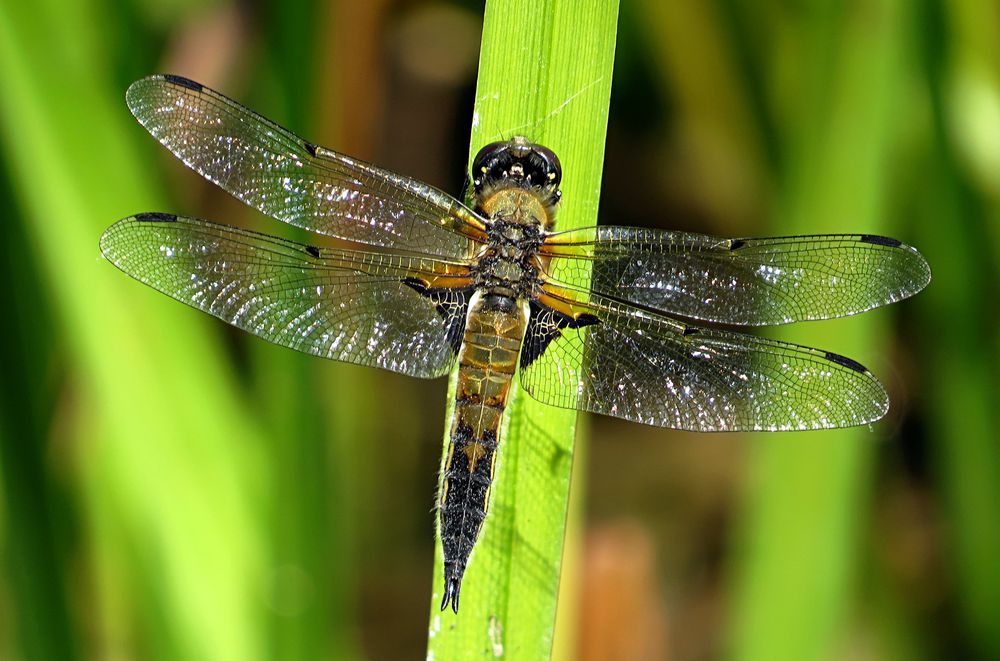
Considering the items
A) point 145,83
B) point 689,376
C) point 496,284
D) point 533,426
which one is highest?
point 145,83

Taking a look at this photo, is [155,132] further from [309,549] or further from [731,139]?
[731,139]

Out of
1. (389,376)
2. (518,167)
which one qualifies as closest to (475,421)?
(518,167)

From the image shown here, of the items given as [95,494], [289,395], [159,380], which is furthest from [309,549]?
[95,494]

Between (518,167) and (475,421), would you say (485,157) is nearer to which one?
(518,167)

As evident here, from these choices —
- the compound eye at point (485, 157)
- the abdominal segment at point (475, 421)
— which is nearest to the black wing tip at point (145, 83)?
the compound eye at point (485, 157)

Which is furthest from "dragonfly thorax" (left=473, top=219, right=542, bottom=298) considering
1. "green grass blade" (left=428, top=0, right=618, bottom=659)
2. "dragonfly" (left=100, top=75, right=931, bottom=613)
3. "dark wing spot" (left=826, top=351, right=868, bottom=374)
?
"dark wing spot" (left=826, top=351, right=868, bottom=374)

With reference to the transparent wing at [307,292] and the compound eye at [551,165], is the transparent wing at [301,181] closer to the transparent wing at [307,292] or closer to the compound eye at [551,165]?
the transparent wing at [307,292]

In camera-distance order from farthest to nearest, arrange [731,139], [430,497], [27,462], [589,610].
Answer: [430,497] < [731,139] < [589,610] < [27,462]
